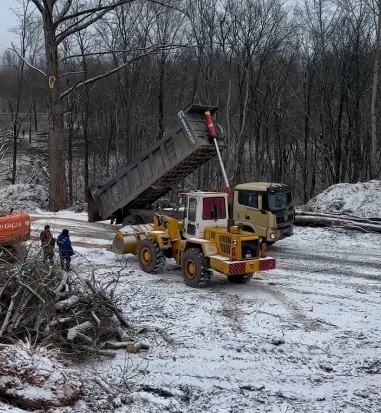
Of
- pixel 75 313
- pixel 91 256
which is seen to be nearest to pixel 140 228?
pixel 91 256

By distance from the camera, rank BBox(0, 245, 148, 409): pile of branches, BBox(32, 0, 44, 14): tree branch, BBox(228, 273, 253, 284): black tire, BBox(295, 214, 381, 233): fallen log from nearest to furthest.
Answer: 1. BBox(0, 245, 148, 409): pile of branches
2. BBox(228, 273, 253, 284): black tire
3. BBox(295, 214, 381, 233): fallen log
4. BBox(32, 0, 44, 14): tree branch

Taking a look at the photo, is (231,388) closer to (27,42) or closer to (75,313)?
(75,313)

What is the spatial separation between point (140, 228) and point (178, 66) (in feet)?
78.0

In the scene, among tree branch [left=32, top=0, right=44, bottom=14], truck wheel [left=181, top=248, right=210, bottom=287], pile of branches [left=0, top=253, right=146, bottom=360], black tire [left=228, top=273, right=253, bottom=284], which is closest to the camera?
pile of branches [left=0, top=253, right=146, bottom=360]

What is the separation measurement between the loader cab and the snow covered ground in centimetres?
138

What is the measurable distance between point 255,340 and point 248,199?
26.0ft

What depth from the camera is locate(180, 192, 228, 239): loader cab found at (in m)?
12.8

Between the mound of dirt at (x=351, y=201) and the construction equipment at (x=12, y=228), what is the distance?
1268 centimetres

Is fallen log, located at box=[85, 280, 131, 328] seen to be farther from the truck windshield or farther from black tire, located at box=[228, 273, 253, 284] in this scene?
the truck windshield

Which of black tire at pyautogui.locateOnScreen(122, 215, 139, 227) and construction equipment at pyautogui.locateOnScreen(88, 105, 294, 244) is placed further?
black tire at pyautogui.locateOnScreen(122, 215, 139, 227)

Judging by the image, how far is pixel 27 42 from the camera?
38.1 m

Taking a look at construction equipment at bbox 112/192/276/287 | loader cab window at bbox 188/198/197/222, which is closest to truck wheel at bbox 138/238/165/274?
construction equipment at bbox 112/192/276/287

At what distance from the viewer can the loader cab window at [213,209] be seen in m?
12.9

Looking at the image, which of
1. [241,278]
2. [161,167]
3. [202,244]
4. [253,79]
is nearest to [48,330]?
[202,244]
